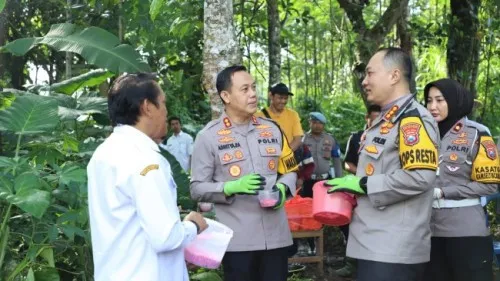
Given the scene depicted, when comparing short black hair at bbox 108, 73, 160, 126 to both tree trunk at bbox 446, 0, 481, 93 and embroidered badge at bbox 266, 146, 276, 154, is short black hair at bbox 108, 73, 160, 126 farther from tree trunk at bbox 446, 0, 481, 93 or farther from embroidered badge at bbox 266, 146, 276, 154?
tree trunk at bbox 446, 0, 481, 93

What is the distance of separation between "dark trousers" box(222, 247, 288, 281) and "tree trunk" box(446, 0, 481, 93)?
18.3 feet

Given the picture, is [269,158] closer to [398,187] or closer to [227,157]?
[227,157]

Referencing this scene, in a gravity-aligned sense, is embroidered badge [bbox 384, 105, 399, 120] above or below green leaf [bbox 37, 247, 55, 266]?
above

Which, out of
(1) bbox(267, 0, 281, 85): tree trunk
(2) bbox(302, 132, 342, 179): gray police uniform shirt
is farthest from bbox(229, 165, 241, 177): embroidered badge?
(1) bbox(267, 0, 281, 85): tree trunk

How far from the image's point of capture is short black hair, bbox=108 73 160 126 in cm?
272

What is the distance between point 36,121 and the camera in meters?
4.39

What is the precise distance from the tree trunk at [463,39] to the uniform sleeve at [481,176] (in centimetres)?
477

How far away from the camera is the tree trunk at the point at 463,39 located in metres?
8.85

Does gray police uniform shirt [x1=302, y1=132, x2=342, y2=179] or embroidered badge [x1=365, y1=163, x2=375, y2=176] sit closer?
embroidered badge [x1=365, y1=163, x2=375, y2=176]

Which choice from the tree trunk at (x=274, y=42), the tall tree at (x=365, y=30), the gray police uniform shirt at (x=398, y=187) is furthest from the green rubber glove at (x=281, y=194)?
the tree trunk at (x=274, y=42)

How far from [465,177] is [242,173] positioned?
4.29 feet

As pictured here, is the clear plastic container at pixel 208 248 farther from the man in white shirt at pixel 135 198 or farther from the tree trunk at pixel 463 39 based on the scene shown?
the tree trunk at pixel 463 39

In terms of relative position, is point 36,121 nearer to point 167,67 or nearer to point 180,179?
point 180,179

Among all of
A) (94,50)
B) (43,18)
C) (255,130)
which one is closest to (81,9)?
(43,18)
